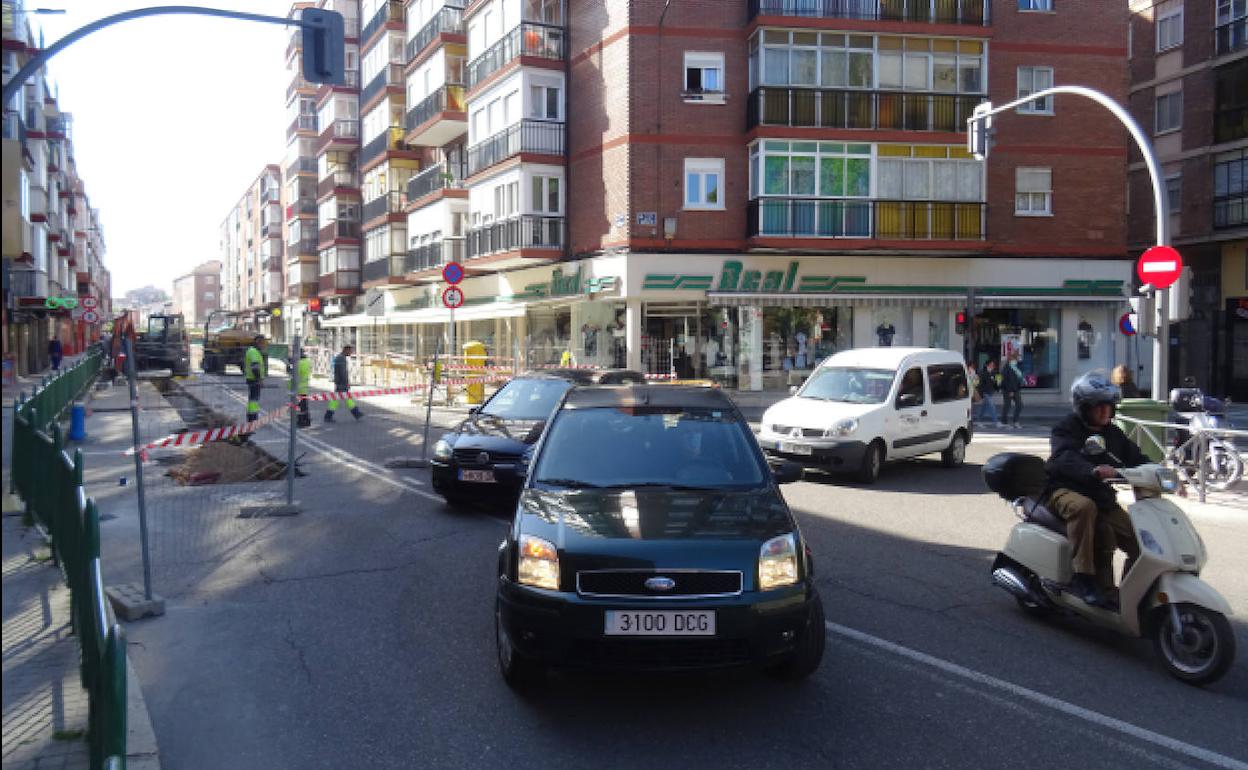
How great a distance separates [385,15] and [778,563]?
1873 inches

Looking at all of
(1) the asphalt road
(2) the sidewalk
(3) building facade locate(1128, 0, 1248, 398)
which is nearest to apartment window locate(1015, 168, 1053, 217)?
(3) building facade locate(1128, 0, 1248, 398)

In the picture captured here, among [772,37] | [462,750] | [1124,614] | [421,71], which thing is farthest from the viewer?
[421,71]

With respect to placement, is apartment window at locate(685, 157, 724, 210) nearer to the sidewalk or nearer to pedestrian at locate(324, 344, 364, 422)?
pedestrian at locate(324, 344, 364, 422)

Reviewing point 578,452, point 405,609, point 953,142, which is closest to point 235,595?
point 405,609

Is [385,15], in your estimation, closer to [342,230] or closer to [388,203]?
[388,203]

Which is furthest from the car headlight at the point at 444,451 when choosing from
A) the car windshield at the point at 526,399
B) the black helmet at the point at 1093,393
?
the black helmet at the point at 1093,393

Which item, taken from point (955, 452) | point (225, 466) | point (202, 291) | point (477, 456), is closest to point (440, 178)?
point (225, 466)

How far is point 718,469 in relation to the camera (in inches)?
225

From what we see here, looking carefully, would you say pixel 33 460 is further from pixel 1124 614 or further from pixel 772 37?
pixel 772 37

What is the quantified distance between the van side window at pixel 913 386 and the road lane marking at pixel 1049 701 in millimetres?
7865

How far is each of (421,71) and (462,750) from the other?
40.3 metres

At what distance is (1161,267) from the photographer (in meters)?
12.9

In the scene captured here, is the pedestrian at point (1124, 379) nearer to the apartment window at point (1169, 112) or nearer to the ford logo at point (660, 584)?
the ford logo at point (660, 584)

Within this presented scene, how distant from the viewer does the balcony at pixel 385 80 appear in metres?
46.5
